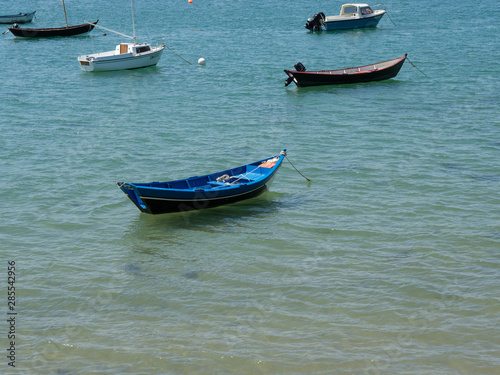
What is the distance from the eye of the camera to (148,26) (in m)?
70.8

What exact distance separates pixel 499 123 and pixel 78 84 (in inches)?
1031

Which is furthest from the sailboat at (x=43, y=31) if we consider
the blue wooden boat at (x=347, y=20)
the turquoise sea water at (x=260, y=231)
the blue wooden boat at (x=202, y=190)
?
the blue wooden boat at (x=202, y=190)

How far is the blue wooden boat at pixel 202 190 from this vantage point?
1823cm

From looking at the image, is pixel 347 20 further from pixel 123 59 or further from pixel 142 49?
pixel 123 59

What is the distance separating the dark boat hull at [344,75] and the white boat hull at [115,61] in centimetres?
1312

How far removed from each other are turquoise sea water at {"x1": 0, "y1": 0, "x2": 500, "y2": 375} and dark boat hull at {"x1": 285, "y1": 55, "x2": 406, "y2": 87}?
1.77 feet

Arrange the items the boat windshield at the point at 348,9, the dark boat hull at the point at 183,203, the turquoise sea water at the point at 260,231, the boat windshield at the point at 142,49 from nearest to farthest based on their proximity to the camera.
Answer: the turquoise sea water at the point at 260,231
the dark boat hull at the point at 183,203
the boat windshield at the point at 142,49
the boat windshield at the point at 348,9

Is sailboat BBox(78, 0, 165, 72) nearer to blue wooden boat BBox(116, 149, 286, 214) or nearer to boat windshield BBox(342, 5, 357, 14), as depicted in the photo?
boat windshield BBox(342, 5, 357, 14)

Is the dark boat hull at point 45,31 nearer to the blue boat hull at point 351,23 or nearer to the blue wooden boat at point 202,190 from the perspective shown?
the blue boat hull at point 351,23

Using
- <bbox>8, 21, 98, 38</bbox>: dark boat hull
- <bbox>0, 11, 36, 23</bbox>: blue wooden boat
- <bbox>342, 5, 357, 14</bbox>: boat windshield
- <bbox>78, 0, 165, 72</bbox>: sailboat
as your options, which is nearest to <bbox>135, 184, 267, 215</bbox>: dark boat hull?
<bbox>78, 0, 165, 72</bbox>: sailboat

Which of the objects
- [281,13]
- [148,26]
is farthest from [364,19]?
[148,26]

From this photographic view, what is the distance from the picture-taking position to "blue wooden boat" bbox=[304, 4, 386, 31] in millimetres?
61438

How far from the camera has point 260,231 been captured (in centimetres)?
1838

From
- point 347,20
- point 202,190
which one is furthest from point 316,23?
point 202,190
